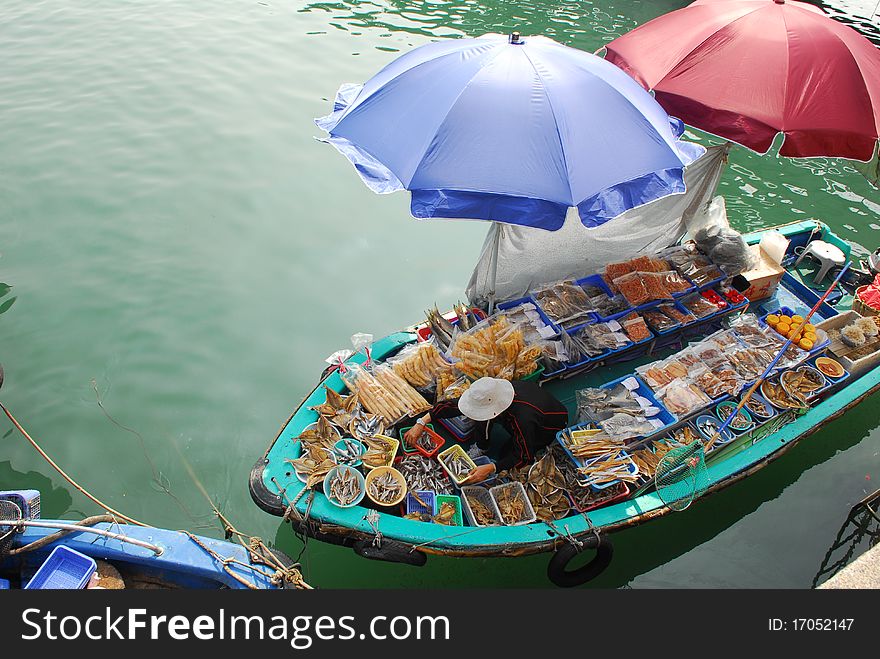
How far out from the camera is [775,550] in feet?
18.4

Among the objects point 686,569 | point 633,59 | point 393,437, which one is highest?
point 633,59

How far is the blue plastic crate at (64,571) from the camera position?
12.7 ft

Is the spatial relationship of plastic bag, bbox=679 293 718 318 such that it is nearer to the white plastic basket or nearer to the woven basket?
the woven basket

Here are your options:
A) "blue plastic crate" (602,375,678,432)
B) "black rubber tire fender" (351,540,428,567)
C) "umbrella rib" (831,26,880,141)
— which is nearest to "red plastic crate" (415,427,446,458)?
"black rubber tire fender" (351,540,428,567)

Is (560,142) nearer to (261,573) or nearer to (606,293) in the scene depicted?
(606,293)

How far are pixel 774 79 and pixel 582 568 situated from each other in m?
4.51

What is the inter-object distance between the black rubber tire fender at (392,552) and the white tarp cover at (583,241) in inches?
108

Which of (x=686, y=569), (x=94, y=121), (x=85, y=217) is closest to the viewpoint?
(x=686, y=569)

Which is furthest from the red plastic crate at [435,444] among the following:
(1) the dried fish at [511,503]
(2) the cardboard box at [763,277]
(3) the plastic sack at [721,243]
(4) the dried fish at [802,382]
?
(2) the cardboard box at [763,277]

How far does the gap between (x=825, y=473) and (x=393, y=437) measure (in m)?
4.48

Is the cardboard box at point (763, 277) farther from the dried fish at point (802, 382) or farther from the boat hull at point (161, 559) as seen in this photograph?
the boat hull at point (161, 559)

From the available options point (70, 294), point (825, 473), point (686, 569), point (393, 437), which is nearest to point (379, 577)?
point (393, 437)

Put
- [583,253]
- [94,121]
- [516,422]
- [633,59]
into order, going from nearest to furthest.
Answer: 1. [516,422]
2. [633,59]
3. [583,253]
4. [94,121]

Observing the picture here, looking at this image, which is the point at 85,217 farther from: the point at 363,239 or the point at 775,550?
the point at 775,550
